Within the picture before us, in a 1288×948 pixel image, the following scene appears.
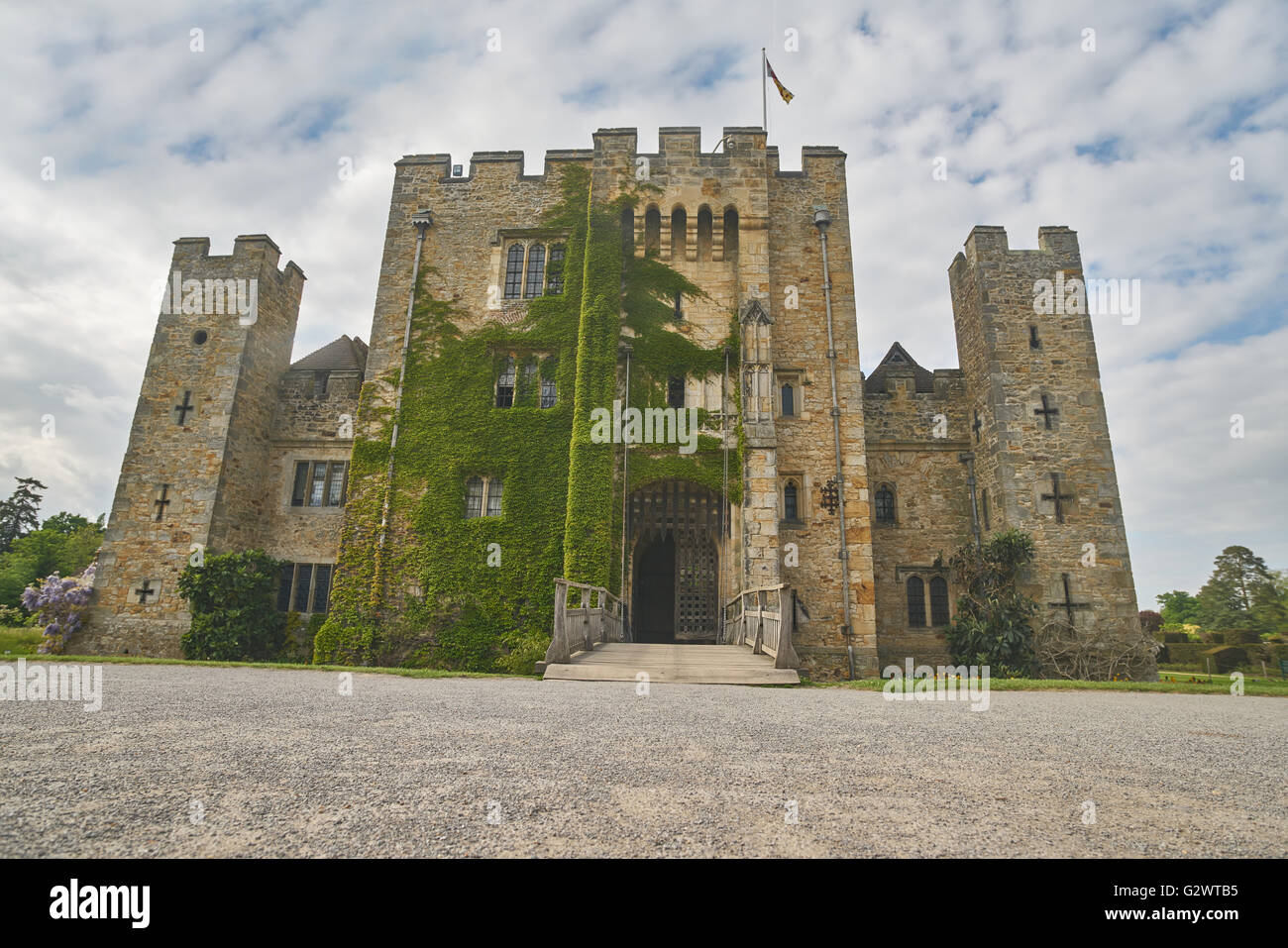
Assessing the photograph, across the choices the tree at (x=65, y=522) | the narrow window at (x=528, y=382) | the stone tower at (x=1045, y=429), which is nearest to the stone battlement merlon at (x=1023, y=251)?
the stone tower at (x=1045, y=429)

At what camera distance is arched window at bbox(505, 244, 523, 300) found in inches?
741

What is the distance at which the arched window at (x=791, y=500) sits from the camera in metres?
17.3

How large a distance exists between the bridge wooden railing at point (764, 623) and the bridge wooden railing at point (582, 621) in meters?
2.87

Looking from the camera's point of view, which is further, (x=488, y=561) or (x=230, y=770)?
(x=488, y=561)

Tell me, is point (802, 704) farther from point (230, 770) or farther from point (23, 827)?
point (23, 827)

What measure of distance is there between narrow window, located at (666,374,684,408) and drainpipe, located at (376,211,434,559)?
25.7 feet

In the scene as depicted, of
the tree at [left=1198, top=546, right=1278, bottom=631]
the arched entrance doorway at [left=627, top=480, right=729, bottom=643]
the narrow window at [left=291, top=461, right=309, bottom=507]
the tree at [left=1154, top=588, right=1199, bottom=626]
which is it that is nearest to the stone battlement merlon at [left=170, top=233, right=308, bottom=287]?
the narrow window at [left=291, top=461, right=309, bottom=507]

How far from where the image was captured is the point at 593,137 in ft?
62.3

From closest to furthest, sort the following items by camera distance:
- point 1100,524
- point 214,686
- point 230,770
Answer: point 230,770
point 214,686
point 1100,524

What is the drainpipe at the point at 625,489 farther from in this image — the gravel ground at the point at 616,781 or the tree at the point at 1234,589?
the tree at the point at 1234,589

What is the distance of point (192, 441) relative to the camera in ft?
60.3

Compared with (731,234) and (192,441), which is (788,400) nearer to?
(731,234)
